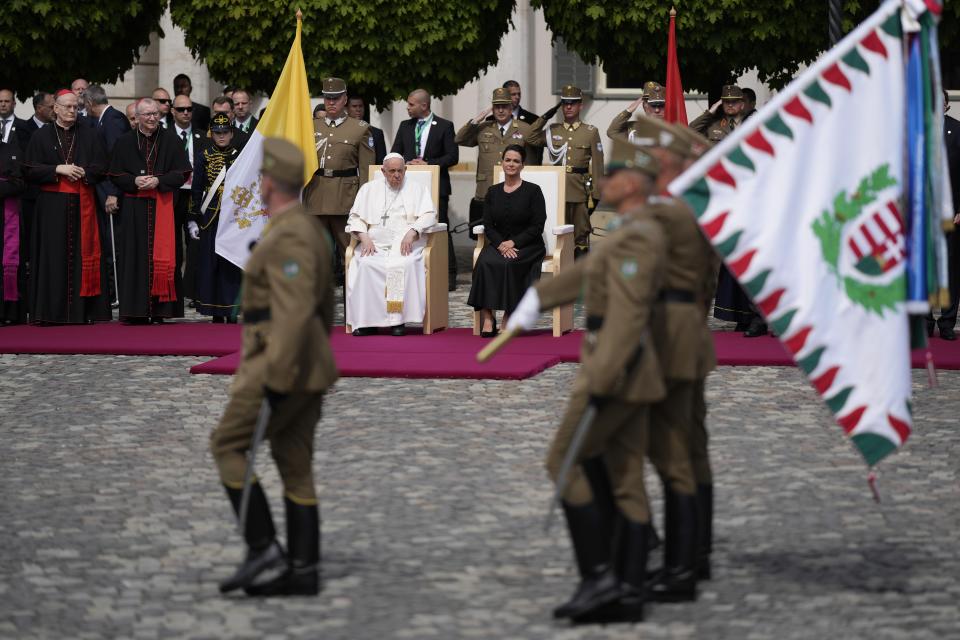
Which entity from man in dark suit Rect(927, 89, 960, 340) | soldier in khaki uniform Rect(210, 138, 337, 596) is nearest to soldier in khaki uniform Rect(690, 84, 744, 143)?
man in dark suit Rect(927, 89, 960, 340)

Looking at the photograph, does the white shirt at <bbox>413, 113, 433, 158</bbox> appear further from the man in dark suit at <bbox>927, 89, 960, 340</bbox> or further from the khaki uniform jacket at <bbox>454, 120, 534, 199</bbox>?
Answer: the man in dark suit at <bbox>927, 89, 960, 340</bbox>

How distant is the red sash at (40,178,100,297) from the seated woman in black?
3.17 m

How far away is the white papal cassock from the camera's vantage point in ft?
47.3

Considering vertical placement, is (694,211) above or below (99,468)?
above

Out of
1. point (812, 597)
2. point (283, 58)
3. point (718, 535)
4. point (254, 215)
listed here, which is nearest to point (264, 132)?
point (254, 215)

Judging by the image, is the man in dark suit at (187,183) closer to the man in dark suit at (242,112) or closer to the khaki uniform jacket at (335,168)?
the man in dark suit at (242,112)

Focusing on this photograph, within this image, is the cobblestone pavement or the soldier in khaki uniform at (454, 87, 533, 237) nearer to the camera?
the cobblestone pavement

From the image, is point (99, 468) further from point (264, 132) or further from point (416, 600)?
point (264, 132)

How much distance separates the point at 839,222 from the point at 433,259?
26.9ft

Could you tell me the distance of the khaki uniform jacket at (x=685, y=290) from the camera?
20.9 feet

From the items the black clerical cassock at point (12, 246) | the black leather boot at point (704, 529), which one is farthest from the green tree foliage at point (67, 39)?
the black leather boot at point (704, 529)

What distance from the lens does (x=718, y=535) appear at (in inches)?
292

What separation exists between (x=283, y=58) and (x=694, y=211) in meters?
12.4

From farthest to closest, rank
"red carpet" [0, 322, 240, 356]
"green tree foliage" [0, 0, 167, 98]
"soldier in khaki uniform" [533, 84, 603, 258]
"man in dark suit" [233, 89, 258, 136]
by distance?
1. "green tree foliage" [0, 0, 167, 98]
2. "soldier in khaki uniform" [533, 84, 603, 258]
3. "man in dark suit" [233, 89, 258, 136]
4. "red carpet" [0, 322, 240, 356]
